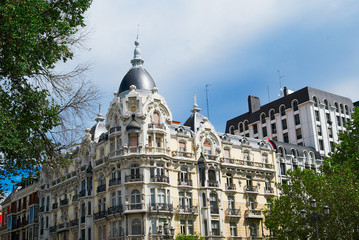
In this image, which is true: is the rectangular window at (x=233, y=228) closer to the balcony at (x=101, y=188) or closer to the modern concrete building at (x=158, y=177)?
the modern concrete building at (x=158, y=177)

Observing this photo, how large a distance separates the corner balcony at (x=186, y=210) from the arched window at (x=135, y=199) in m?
4.80

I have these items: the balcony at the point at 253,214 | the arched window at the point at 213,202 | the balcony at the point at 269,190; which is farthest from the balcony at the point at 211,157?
the balcony at the point at 269,190

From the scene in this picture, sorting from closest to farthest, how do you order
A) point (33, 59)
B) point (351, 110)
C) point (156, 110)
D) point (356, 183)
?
1. point (33, 59)
2. point (356, 183)
3. point (156, 110)
4. point (351, 110)

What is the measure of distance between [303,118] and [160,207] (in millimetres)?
31897

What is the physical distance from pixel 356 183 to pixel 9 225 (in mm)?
61278

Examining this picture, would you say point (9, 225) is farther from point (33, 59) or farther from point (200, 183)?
point (33, 59)

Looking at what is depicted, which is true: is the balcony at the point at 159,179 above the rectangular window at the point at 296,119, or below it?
below

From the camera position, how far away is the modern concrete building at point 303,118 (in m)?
71.0

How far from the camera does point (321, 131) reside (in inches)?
2822

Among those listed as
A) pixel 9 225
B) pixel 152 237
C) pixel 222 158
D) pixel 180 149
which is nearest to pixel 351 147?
pixel 222 158

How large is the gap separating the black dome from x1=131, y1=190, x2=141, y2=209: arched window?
1319 cm

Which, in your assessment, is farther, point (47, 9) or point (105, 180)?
point (105, 180)

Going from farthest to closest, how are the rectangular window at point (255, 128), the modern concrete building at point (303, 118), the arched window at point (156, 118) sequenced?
1. the rectangular window at point (255, 128)
2. the modern concrete building at point (303, 118)
3. the arched window at point (156, 118)

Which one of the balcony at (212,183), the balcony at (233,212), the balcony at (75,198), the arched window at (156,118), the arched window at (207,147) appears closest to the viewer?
the arched window at (156,118)
